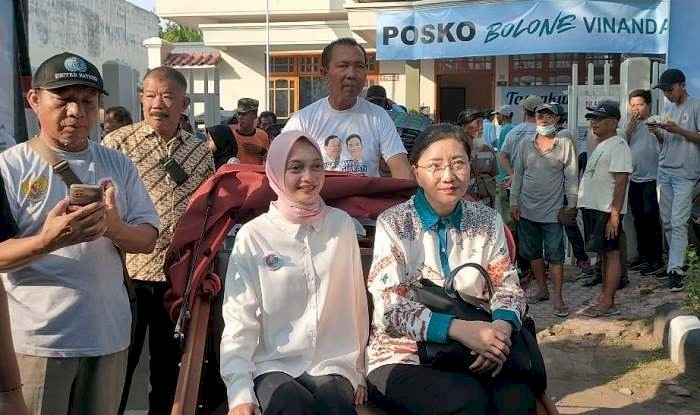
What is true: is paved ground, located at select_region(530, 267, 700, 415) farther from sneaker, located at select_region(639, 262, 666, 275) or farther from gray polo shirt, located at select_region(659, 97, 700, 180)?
gray polo shirt, located at select_region(659, 97, 700, 180)

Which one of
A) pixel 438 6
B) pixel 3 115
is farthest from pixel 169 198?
pixel 438 6

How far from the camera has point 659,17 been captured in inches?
504

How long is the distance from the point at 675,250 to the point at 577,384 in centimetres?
261

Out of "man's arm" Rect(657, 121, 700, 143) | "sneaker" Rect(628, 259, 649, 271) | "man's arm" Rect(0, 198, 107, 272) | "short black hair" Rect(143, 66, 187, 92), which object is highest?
"short black hair" Rect(143, 66, 187, 92)

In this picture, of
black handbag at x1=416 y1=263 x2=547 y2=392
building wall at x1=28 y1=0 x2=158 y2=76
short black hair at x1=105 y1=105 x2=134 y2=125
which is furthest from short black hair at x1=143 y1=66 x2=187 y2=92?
building wall at x1=28 y1=0 x2=158 y2=76

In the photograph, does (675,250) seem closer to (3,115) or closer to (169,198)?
(169,198)

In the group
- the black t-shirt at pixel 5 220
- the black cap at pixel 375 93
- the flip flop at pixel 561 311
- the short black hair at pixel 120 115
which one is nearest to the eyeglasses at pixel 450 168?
the black t-shirt at pixel 5 220

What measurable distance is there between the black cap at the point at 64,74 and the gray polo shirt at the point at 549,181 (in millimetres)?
4975

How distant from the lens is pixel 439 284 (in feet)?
10.7

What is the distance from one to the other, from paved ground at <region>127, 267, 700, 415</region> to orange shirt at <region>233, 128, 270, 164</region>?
3106mm

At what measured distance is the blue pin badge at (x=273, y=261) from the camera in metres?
3.14

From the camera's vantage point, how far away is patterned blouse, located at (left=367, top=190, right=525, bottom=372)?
3193 millimetres

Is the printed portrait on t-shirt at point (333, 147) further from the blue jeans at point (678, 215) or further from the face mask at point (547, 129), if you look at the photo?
the blue jeans at point (678, 215)

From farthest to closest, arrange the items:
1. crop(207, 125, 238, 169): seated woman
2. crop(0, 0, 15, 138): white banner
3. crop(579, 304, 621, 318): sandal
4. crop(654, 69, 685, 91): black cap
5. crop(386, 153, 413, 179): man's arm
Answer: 1. crop(654, 69, 685, 91): black cap
2. crop(579, 304, 621, 318): sandal
3. crop(207, 125, 238, 169): seated woman
4. crop(0, 0, 15, 138): white banner
5. crop(386, 153, 413, 179): man's arm
